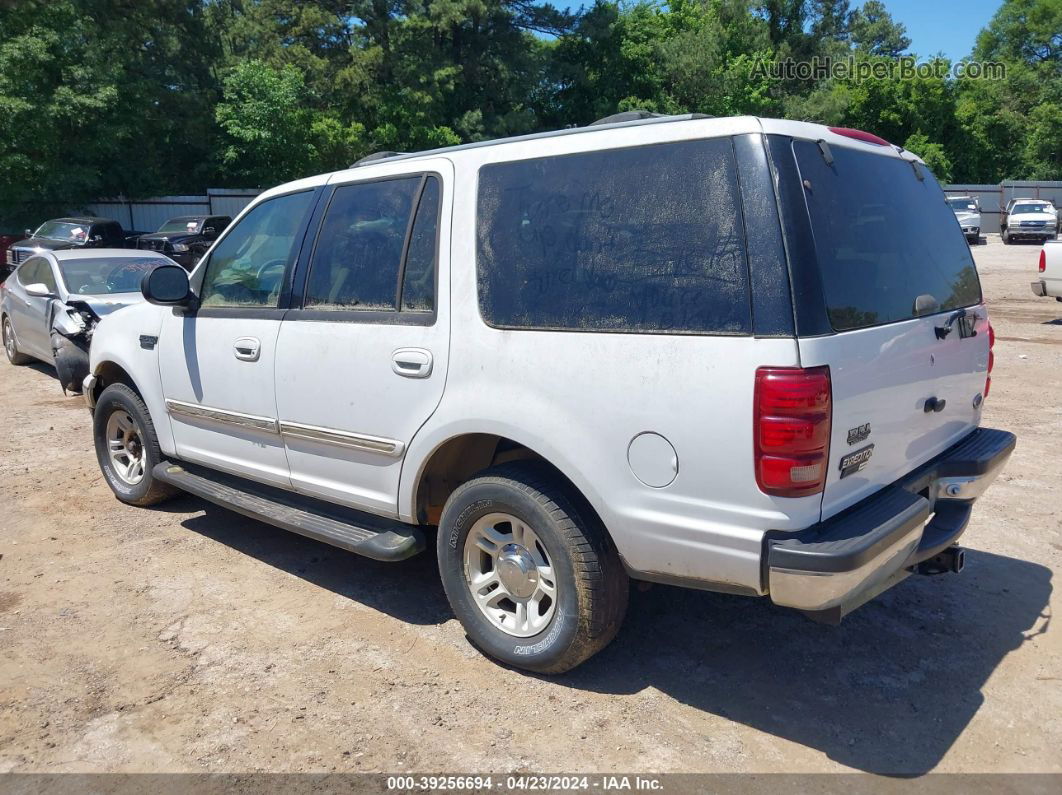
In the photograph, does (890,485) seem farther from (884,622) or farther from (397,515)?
(397,515)

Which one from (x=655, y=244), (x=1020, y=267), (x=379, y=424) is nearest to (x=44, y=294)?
(x=379, y=424)

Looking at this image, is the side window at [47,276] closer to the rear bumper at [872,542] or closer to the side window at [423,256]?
the side window at [423,256]

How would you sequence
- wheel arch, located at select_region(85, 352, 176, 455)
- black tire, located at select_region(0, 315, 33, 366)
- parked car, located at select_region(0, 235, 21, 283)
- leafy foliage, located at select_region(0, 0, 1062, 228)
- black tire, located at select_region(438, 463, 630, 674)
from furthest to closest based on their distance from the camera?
leafy foliage, located at select_region(0, 0, 1062, 228)
parked car, located at select_region(0, 235, 21, 283)
black tire, located at select_region(0, 315, 33, 366)
wheel arch, located at select_region(85, 352, 176, 455)
black tire, located at select_region(438, 463, 630, 674)

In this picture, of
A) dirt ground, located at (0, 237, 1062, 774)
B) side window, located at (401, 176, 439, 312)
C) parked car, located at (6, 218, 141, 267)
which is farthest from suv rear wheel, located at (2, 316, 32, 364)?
side window, located at (401, 176, 439, 312)

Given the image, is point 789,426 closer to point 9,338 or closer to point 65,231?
point 9,338

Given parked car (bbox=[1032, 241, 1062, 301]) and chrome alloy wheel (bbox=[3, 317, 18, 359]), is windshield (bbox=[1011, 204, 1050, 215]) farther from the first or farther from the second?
chrome alloy wheel (bbox=[3, 317, 18, 359])

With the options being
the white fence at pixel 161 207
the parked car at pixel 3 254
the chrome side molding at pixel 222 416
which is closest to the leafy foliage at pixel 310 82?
the white fence at pixel 161 207

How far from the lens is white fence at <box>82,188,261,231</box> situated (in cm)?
3028

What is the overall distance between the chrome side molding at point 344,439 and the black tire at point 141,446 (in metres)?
1.50

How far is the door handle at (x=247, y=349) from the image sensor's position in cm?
438

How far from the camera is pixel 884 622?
13.3 ft

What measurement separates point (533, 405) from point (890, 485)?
1.40 metres

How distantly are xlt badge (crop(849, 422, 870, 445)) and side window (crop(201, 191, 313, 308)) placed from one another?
2.83 m

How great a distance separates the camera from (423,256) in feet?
12.5
